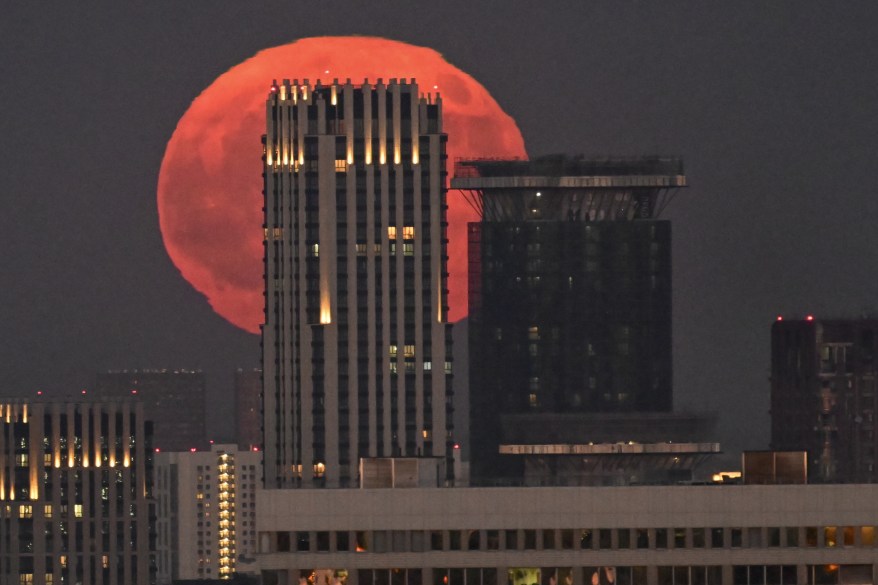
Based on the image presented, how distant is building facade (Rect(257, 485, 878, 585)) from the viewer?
594 feet

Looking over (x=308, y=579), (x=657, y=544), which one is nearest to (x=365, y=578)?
(x=308, y=579)

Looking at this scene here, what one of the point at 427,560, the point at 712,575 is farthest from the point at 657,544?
the point at 427,560

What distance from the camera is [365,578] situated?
180625mm

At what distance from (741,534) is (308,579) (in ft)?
95.4

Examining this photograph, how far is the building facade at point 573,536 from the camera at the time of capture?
18100 cm

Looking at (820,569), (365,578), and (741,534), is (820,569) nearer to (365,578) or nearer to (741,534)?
(741,534)

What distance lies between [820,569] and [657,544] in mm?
11021

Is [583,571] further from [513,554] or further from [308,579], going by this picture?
[308,579]

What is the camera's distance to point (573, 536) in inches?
7190

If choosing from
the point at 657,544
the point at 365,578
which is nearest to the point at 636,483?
the point at 657,544

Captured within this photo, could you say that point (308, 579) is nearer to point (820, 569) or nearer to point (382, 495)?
point (382, 495)

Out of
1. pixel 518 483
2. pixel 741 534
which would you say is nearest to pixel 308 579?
pixel 518 483

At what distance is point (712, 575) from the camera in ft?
598

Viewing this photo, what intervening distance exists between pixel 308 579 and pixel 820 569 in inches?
1344
